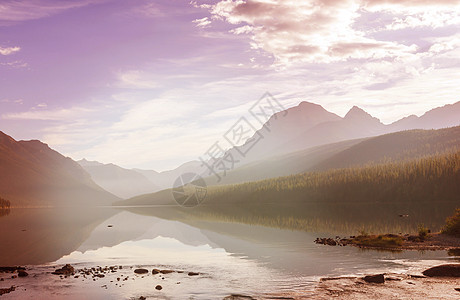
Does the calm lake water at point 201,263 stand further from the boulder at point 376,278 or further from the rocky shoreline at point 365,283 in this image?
the boulder at point 376,278

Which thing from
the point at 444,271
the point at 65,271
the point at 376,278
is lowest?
the point at 444,271

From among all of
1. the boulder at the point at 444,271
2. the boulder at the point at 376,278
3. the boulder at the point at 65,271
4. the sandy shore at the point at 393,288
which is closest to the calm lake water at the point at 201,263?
the boulder at the point at 65,271

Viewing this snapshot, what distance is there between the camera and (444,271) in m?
27.7

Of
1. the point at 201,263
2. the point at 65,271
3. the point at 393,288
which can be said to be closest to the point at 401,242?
the point at 393,288

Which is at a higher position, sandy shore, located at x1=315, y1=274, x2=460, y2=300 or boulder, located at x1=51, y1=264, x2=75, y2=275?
boulder, located at x1=51, y1=264, x2=75, y2=275

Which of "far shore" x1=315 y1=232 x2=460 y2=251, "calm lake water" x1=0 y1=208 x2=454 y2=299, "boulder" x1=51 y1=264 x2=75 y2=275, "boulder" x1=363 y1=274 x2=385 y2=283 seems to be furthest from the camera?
"far shore" x1=315 y1=232 x2=460 y2=251

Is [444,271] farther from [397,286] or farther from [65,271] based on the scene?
[65,271]

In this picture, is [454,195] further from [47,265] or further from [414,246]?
[47,265]

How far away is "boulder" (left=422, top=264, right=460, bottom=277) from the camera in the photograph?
27.4 metres

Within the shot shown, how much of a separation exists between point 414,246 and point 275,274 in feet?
65.0

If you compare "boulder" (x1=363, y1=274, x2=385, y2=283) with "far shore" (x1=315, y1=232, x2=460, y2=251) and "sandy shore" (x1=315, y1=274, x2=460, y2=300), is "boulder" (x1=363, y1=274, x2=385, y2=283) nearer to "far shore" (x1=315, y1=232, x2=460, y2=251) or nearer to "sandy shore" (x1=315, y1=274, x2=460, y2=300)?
"sandy shore" (x1=315, y1=274, x2=460, y2=300)

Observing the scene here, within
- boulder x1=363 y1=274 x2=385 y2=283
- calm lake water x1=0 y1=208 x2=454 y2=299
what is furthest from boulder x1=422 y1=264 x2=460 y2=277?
boulder x1=363 y1=274 x2=385 y2=283

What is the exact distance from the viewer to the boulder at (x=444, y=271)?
27.4 metres

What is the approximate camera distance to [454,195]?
5664 inches
